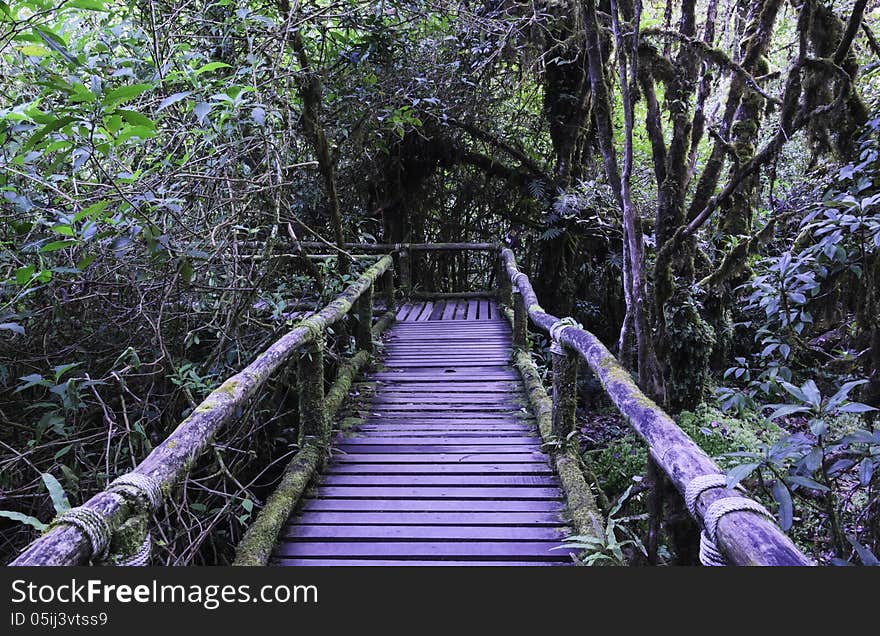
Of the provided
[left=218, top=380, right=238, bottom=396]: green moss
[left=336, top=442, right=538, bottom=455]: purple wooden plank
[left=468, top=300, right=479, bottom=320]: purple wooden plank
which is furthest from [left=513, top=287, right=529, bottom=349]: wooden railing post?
[left=218, top=380, right=238, bottom=396]: green moss

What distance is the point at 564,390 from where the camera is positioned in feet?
12.1

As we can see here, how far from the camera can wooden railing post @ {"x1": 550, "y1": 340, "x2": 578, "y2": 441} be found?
366 cm

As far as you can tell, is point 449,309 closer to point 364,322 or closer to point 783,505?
point 364,322

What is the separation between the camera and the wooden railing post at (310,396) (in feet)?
12.4

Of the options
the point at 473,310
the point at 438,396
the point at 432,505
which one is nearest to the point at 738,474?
the point at 432,505

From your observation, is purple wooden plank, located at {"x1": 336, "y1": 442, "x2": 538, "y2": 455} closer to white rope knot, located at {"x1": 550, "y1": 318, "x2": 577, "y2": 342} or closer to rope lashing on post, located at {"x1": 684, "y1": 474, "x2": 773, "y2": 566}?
white rope knot, located at {"x1": 550, "y1": 318, "x2": 577, "y2": 342}

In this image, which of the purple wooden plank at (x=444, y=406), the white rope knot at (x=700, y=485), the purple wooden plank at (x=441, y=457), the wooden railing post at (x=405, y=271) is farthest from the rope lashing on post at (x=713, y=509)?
the wooden railing post at (x=405, y=271)

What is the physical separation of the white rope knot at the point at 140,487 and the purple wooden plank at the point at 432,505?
1.58m

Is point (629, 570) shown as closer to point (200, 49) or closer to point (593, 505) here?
point (593, 505)

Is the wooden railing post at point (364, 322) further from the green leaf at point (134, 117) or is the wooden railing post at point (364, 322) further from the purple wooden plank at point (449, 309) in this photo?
the green leaf at point (134, 117)

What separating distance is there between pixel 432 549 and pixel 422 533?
17 centimetres

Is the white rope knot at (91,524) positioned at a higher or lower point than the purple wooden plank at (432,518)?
higher

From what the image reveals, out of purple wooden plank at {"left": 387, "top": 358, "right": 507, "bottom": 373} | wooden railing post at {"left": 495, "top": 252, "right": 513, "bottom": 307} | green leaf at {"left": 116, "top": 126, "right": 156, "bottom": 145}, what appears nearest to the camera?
green leaf at {"left": 116, "top": 126, "right": 156, "bottom": 145}

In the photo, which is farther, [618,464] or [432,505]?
[618,464]
